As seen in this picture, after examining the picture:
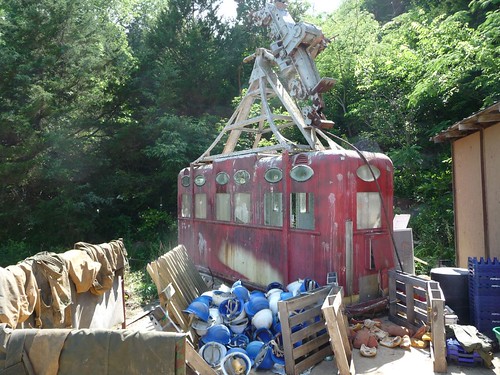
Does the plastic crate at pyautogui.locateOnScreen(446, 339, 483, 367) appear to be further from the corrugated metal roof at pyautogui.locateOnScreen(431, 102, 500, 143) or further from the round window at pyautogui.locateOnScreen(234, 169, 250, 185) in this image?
the round window at pyautogui.locateOnScreen(234, 169, 250, 185)

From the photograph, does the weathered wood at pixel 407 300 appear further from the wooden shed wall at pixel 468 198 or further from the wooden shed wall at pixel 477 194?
the wooden shed wall at pixel 468 198

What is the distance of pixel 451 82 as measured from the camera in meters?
11.7

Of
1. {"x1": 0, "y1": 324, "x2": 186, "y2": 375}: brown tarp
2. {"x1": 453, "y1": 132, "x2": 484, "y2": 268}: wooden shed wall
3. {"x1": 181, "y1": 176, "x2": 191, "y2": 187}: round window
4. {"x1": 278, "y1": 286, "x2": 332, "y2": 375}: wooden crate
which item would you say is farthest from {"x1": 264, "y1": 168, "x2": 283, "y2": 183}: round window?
{"x1": 0, "y1": 324, "x2": 186, "y2": 375}: brown tarp

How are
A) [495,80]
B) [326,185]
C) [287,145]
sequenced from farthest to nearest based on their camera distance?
[495,80]
[287,145]
[326,185]

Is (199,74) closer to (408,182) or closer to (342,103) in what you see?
(342,103)

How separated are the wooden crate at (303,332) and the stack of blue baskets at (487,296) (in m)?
2.21

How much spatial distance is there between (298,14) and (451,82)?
1561 cm

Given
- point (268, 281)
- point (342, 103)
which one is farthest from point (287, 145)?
point (342, 103)

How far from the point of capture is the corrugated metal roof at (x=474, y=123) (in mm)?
6574

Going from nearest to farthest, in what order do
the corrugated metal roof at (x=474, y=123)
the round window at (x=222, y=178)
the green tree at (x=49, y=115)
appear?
the corrugated metal roof at (x=474, y=123)
the round window at (x=222, y=178)
the green tree at (x=49, y=115)

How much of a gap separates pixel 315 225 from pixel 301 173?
99cm

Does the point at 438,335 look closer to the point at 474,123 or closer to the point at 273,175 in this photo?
the point at 273,175

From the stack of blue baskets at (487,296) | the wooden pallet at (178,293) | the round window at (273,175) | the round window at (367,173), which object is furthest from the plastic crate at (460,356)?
the round window at (273,175)

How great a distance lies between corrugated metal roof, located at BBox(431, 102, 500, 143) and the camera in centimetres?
657
